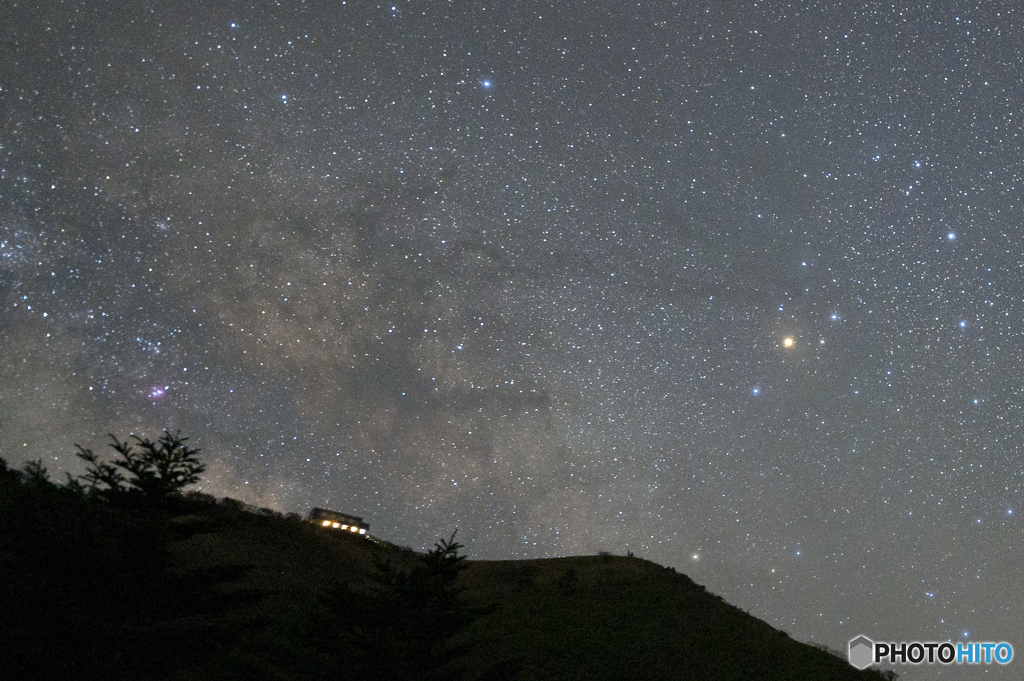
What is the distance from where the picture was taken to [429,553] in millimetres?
13695

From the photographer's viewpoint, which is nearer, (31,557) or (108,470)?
(31,557)

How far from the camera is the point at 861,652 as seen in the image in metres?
24.6

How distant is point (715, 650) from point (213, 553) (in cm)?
1832

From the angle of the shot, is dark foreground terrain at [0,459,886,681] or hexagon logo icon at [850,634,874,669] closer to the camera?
dark foreground terrain at [0,459,886,681]

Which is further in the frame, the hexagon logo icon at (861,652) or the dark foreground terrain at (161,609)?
the hexagon logo icon at (861,652)

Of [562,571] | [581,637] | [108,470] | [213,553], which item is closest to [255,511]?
[213,553]

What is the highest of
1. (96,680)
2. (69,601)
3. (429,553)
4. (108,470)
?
(108,470)

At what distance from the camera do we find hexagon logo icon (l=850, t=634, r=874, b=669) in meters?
24.4

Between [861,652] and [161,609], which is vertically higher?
[161,609]

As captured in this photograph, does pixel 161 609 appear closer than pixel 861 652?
Yes

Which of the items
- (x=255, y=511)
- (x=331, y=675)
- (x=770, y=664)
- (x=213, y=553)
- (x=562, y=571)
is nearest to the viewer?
(x=331, y=675)

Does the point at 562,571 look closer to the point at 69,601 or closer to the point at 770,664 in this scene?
the point at 770,664

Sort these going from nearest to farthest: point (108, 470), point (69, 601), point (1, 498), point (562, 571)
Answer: point (69, 601) → point (108, 470) → point (1, 498) → point (562, 571)

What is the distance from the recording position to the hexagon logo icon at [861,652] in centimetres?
2441
